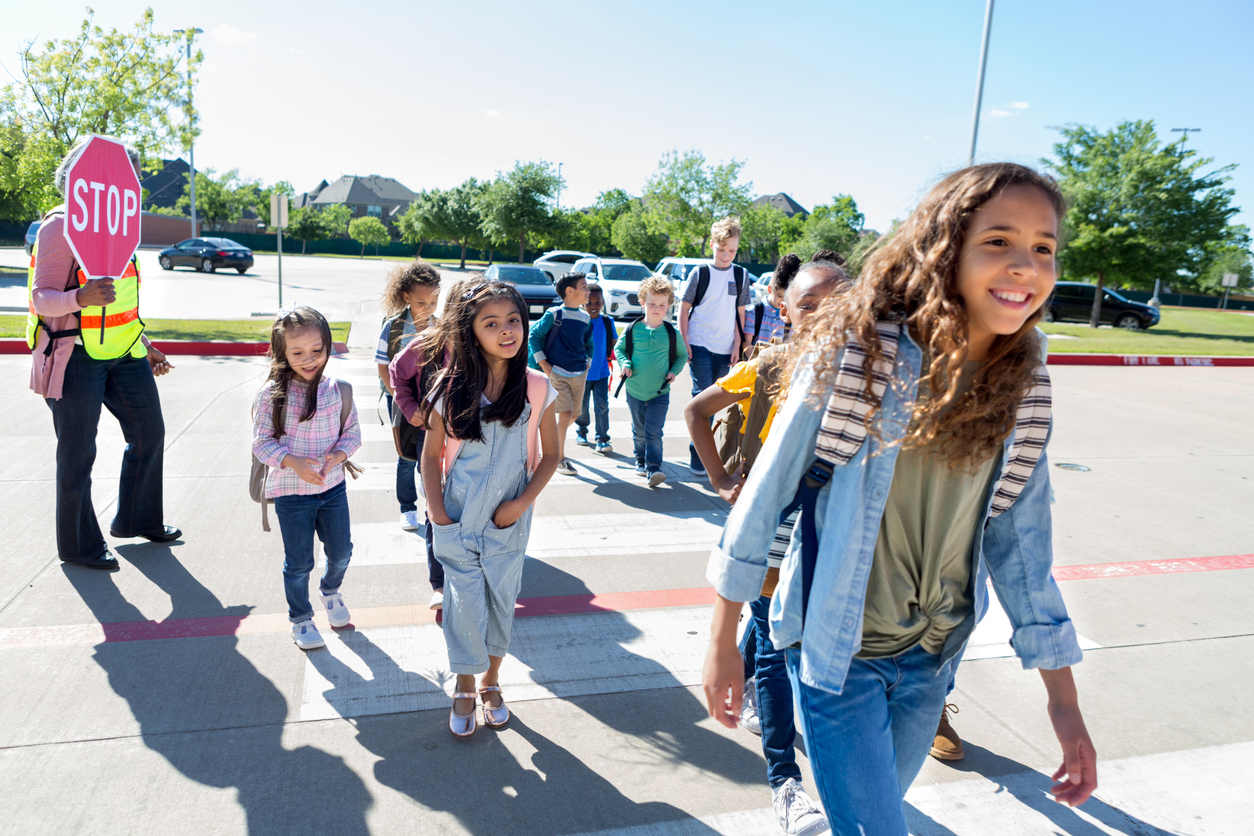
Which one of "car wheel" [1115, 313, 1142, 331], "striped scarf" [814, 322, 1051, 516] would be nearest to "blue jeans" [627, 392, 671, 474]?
"striped scarf" [814, 322, 1051, 516]

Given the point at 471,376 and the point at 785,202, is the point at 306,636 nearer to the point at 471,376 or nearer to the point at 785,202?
the point at 471,376

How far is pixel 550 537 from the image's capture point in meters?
5.20

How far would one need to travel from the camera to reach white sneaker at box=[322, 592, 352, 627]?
12.3 ft

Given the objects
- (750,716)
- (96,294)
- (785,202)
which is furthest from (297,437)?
(785,202)

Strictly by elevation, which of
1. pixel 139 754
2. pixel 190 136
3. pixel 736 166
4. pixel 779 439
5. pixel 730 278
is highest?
pixel 736 166

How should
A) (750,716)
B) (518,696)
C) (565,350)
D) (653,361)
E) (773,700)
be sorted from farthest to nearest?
1. (653,361)
2. (565,350)
3. (518,696)
4. (750,716)
5. (773,700)

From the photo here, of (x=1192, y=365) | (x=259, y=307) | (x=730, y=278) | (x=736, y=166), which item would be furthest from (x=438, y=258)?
(x=730, y=278)

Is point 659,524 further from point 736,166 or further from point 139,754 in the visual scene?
point 736,166

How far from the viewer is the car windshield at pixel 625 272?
72.0 ft

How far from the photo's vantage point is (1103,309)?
2753 cm

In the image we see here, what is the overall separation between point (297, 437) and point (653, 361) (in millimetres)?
3444

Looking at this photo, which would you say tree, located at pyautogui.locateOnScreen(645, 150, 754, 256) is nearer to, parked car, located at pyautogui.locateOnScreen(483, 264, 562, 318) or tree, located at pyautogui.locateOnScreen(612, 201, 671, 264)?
tree, located at pyautogui.locateOnScreen(612, 201, 671, 264)

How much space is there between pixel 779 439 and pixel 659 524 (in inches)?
161

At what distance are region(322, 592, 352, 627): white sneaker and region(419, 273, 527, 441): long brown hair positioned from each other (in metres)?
1.34
